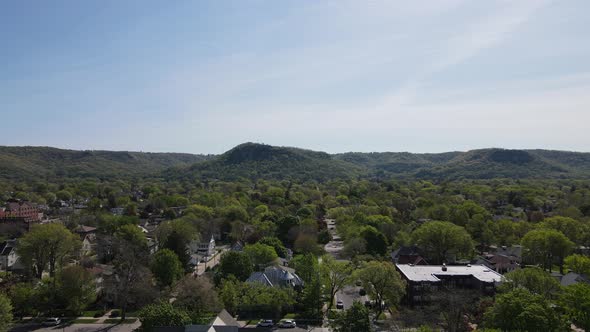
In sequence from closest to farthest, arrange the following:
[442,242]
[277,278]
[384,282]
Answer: [384,282] < [277,278] < [442,242]

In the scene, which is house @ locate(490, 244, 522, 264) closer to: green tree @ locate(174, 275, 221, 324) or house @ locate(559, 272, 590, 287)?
house @ locate(559, 272, 590, 287)

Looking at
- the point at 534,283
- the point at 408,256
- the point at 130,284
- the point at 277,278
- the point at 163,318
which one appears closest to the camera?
the point at 163,318

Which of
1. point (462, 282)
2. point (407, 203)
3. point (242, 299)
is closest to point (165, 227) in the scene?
point (242, 299)

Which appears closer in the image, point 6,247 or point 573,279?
point 573,279

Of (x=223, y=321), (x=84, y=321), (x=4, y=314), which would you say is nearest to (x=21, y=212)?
(x=84, y=321)

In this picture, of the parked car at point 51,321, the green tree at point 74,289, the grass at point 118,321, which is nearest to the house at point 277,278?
the grass at point 118,321

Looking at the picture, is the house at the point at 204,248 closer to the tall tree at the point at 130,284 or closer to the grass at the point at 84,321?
the tall tree at the point at 130,284

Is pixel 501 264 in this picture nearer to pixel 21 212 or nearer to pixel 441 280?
pixel 441 280

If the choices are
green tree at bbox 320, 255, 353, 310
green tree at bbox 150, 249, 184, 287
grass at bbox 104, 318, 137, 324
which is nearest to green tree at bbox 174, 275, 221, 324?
grass at bbox 104, 318, 137, 324
